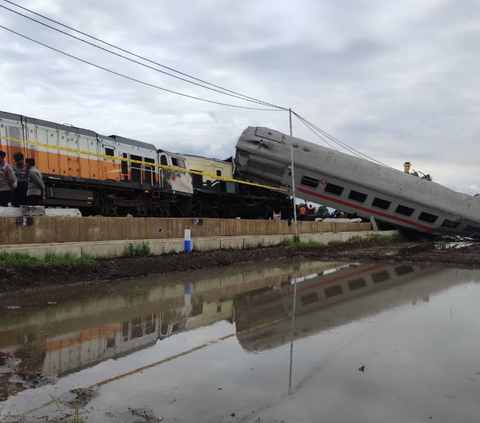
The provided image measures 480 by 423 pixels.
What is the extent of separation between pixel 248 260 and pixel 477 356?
31.5ft

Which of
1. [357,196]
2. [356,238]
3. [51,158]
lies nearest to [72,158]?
[51,158]

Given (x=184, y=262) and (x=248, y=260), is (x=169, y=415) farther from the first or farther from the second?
(x=248, y=260)

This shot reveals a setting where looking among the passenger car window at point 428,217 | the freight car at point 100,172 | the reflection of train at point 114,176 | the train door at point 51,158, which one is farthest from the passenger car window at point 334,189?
the train door at point 51,158

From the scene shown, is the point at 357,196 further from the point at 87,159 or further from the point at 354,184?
the point at 87,159

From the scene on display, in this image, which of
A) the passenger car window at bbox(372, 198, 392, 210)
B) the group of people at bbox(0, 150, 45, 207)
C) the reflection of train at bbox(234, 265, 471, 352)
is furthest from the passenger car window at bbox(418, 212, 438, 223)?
the group of people at bbox(0, 150, 45, 207)

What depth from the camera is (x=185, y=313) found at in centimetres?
722

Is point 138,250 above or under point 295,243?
above

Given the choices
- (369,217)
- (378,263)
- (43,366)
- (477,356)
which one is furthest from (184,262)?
(369,217)

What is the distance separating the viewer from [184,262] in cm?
1215

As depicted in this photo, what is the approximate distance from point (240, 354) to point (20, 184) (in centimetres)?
835

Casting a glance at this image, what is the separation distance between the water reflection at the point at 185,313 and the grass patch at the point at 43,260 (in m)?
1.19

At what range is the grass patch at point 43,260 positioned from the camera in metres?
8.77

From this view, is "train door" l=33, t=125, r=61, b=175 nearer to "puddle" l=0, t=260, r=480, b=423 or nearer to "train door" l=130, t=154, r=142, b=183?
"train door" l=130, t=154, r=142, b=183

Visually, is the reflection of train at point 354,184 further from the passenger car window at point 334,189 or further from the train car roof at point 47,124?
the train car roof at point 47,124
